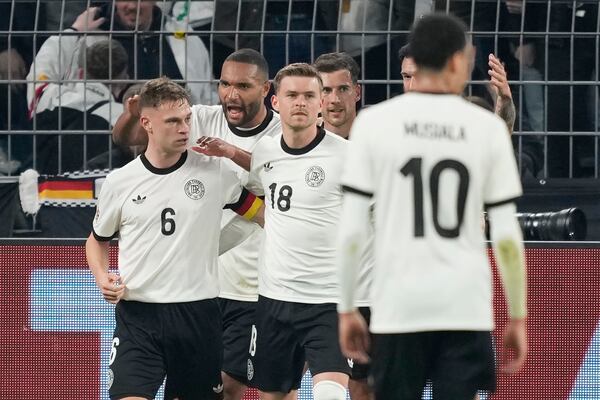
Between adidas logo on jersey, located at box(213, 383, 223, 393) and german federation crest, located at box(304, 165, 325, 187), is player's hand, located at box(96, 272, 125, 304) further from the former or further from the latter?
german federation crest, located at box(304, 165, 325, 187)

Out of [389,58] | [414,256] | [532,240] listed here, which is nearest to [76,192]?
[389,58]

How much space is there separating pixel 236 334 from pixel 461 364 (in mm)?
2628

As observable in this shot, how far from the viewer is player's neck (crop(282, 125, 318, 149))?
727 cm

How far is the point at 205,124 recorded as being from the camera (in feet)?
25.8

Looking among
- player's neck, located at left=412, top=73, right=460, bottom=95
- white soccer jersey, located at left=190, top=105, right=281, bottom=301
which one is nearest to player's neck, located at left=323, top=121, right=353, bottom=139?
white soccer jersey, located at left=190, top=105, right=281, bottom=301

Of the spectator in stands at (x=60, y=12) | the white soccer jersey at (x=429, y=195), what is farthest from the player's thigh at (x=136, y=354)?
the spectator in stands at (x=60, y=12)

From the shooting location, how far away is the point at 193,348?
7152mm

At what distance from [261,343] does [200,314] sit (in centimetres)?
40

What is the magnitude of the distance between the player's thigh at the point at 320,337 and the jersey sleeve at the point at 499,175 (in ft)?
6.37

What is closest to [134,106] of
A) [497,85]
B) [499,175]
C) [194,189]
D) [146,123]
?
[146,123]

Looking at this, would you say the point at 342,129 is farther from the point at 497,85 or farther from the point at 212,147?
the point at 212,147

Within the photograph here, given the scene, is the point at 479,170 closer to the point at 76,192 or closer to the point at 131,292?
the point at 131,292

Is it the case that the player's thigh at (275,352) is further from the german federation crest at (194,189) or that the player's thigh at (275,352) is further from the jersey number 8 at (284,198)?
the german federation crest at (194,189)

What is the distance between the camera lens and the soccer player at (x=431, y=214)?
5297 millimetres
